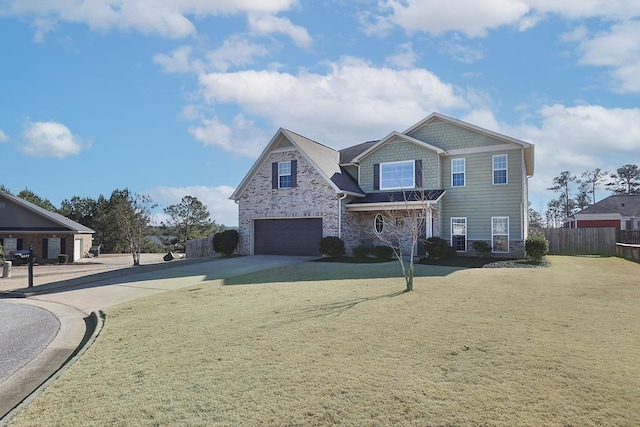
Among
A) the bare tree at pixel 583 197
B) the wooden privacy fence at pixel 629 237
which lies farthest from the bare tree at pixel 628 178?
the wooden privacy fence at pixel 629 237

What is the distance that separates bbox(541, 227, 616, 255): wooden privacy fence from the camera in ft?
88.2

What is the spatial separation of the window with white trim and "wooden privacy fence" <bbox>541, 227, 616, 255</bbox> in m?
9.24

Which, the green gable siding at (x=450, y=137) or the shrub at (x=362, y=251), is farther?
the green gable siding at (x=450, y=137)

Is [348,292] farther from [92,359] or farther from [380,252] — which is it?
[380,252]

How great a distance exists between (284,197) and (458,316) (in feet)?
59.9

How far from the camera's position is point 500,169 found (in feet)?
73.0

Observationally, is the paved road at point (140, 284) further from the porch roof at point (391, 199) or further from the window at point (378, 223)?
the window at point (378, 223)

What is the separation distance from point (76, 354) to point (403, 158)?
19.7m

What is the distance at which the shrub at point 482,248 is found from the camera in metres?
22.0

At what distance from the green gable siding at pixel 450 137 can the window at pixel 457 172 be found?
2.67 feet

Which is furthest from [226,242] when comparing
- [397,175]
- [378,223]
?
[397,175]

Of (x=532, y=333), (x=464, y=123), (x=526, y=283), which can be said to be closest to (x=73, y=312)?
(x=532, y=333)

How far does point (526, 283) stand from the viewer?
40.8ft

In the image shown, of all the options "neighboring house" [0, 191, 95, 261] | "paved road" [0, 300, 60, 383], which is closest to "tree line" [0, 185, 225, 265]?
"neighboring house" [0, 191, 95, 261]
